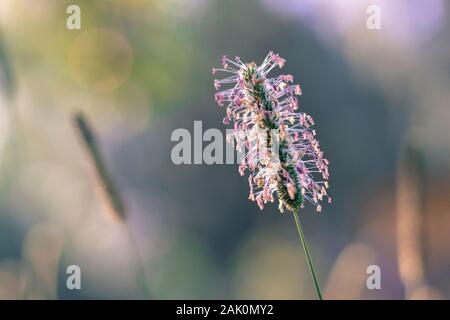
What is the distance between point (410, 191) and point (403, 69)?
9260mm

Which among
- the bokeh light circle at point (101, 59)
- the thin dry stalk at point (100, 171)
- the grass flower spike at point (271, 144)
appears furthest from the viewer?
the bokeh light circle at point (101, 59)

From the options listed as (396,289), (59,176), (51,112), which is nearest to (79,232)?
(59,176)

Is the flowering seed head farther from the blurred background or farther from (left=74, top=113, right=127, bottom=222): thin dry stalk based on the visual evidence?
the blurred background

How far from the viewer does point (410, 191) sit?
19.2 feet

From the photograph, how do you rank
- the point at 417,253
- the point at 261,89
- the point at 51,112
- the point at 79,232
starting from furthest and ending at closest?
1. the point at 51,112
2. the point at 79,232
3. the point at 417,253
4. the point at 261,89

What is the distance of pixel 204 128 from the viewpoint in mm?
13727

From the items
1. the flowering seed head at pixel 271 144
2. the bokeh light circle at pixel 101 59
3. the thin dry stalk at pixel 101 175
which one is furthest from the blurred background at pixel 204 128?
the flowering seed head at pixel 271 144

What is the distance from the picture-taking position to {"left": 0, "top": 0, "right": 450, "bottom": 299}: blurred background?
11.3 meters

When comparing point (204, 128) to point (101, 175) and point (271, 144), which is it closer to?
point (101, 175)

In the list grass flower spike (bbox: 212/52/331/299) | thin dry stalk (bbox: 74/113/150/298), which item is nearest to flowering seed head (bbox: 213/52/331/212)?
grass flower spike (bbox: 212/52/331/299)

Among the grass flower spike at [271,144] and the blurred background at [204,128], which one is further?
the blurred background at [204,128]

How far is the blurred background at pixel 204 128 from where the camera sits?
11305mm

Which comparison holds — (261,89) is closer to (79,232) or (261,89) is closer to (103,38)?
(79,232)

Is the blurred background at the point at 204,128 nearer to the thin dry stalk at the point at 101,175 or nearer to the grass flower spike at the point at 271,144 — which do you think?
the thin dry stalk at the point at 101,175
